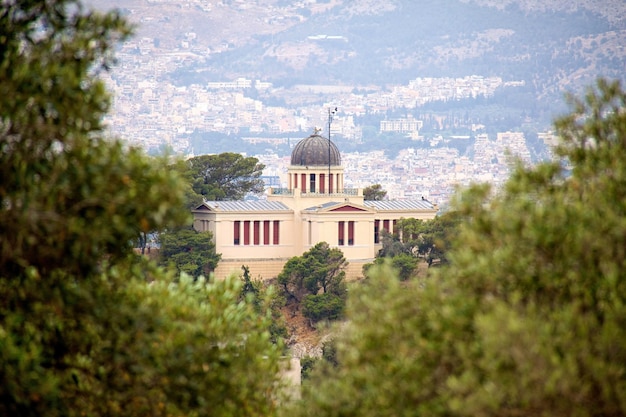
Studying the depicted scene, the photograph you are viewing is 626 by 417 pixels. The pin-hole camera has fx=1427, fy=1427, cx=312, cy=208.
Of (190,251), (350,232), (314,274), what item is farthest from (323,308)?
(190,251)

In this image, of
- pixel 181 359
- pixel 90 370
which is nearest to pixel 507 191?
pixel 181 359

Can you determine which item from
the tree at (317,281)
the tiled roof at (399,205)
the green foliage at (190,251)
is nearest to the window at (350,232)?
the tree at (317,281)

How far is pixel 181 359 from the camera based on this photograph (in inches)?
754

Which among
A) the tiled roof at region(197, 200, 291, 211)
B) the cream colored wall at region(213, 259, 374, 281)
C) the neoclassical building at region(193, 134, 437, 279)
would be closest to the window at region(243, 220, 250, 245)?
the neoclassical building at region(193, 134, 437, 279)

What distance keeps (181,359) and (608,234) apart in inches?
234

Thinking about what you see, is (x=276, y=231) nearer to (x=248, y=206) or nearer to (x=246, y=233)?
(x=246, y=233)

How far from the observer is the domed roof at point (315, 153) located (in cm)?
7156

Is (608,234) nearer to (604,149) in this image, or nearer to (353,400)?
(604,149)

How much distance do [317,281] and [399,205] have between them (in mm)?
8605

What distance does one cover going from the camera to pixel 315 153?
2817 inches

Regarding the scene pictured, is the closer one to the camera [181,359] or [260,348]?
[181,359]

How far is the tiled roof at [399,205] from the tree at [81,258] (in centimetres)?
5174

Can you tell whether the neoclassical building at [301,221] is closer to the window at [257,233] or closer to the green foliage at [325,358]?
the window at [257,233]

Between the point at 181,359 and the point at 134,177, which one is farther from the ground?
the point at 134,177
